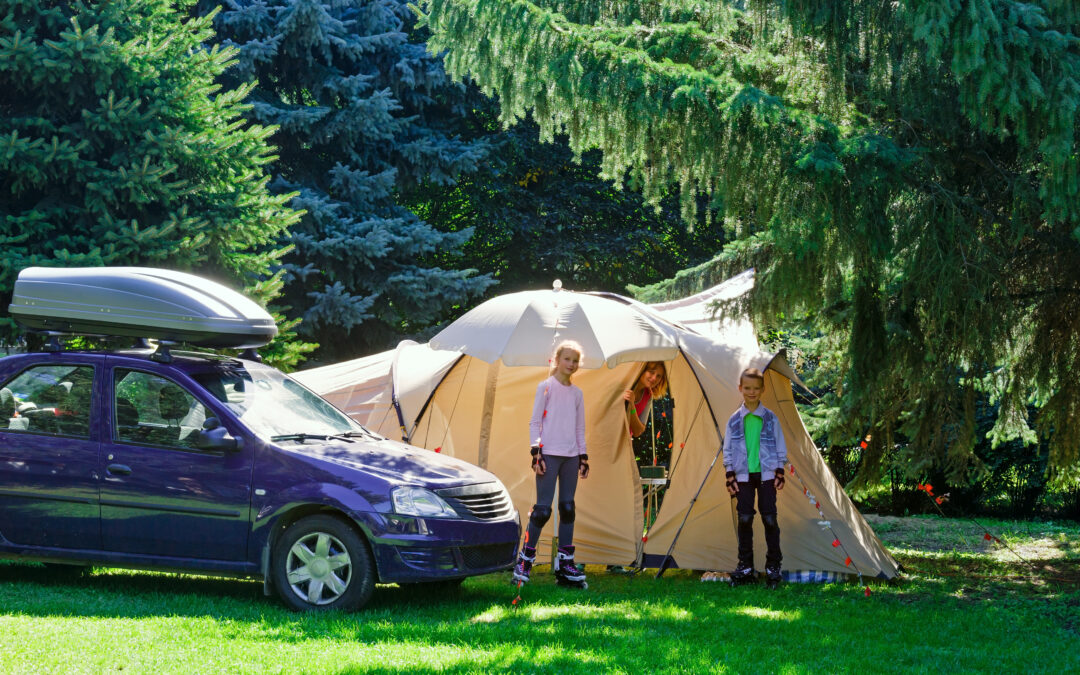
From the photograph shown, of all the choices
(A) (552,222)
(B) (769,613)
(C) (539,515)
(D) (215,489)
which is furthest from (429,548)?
(A) (552,222)

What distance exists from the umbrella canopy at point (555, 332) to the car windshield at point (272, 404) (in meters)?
1.31

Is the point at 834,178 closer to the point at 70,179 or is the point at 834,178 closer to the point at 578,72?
the point at 578,72

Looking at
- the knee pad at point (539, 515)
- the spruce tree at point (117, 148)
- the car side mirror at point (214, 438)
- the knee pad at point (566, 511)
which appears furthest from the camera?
the spruce tree at point (117, 148)

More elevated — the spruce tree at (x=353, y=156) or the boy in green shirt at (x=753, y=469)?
the spruce tree at (x=353, y=156)

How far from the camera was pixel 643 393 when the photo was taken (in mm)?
9711

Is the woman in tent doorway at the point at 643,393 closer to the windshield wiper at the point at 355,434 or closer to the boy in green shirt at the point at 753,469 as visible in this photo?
the boy in green shirt at the point at 753,469

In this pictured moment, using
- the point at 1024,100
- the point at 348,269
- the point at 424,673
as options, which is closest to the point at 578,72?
the point at 1024,100

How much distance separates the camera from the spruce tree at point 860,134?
646 centimetres

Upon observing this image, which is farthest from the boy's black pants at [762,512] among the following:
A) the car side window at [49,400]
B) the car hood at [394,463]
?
the car side window at [49,400]

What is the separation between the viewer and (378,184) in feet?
60.7

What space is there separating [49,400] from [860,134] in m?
5.61

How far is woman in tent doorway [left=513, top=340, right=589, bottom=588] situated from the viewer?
26.5ft

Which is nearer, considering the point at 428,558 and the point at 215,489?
the point at 428,558

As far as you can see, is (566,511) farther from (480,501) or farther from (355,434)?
(355,434)
